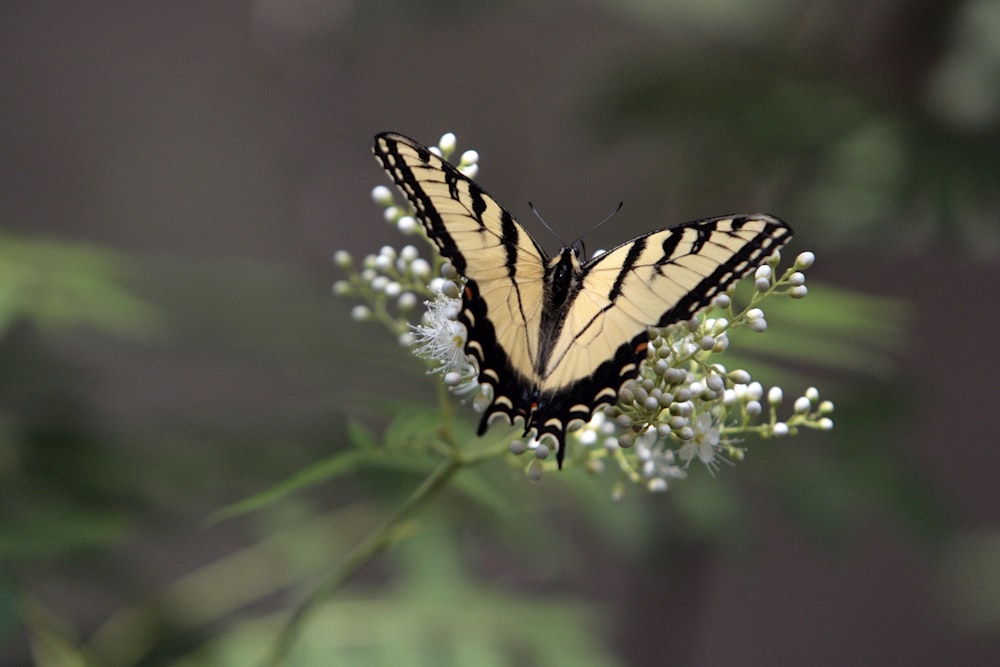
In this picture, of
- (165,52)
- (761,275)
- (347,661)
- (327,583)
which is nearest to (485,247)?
(761,275)

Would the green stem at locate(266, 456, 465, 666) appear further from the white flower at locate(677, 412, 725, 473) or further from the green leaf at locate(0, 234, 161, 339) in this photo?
the green leaf at locate(0, 234, 161, 339)

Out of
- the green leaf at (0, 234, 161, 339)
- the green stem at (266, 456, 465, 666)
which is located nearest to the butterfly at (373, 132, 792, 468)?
the green stem at (266, 456, 465, 666)

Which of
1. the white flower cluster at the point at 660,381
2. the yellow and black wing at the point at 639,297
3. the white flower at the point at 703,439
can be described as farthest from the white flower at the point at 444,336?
the white flower at the point at 703,439

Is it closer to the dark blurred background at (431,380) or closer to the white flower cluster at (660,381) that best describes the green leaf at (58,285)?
the dark blurred background at (431,380)

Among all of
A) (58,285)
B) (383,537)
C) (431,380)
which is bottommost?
(383,537)

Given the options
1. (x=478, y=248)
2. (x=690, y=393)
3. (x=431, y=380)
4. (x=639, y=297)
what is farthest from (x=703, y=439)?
(x=431, y=380)

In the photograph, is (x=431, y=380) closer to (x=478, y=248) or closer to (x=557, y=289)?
(x=557, y=289)
